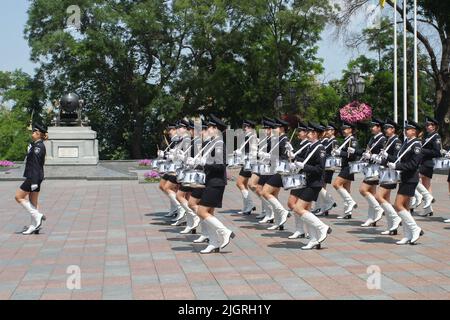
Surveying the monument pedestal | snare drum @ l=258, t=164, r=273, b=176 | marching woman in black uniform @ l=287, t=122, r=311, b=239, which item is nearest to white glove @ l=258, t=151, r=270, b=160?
snare drum @ l=258, t=164, r=273, b=176

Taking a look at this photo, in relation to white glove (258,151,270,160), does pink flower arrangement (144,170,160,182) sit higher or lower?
lower

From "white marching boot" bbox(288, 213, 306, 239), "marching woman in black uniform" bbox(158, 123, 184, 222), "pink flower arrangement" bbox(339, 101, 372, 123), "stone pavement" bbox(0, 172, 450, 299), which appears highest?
"pink flower arrangement" bbox(339, 101, 372, 123)

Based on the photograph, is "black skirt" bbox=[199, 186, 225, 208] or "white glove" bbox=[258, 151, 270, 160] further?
"white glove" bbox=[258, 151, 270, 160]

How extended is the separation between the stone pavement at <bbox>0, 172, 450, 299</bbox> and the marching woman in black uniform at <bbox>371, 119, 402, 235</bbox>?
396mm

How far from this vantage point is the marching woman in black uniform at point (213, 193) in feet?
32.8

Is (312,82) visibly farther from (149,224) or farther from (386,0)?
(149,224)

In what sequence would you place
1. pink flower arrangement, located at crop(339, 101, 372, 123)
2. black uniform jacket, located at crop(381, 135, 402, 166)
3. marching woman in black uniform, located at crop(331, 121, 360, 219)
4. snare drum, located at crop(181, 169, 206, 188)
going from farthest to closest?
pink flower arrangement, located at crop(339, 101, 372, 123) < marching woman in black uniform, located at crop(331, 121, 360, 219) < black uniform jacket, located at crop(381, 135, 402, 166) < snare drum, located at crop(181, 169, 206, 188)

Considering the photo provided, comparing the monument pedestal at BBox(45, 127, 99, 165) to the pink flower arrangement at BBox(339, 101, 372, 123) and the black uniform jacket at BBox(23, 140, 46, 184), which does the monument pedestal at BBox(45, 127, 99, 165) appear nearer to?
the pink flower arrangement at BBox(339, 101, 372, 123)

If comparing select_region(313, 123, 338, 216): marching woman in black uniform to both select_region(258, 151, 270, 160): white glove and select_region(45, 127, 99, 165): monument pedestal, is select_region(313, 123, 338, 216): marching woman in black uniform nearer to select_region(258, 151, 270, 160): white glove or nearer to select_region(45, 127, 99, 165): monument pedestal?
select_region(258, 151, 270, 160): white glove

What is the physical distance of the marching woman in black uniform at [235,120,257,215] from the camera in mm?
14031

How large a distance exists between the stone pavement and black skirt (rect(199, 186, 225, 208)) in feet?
2.56

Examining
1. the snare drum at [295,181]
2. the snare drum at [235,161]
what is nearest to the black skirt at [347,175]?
the snare drum at [235,161]

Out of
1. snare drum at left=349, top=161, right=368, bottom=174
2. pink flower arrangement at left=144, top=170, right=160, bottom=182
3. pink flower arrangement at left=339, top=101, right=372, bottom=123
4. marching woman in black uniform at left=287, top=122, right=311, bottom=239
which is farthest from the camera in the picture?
pink flower arrangement at left=339, top=101, right=372, bottom=123

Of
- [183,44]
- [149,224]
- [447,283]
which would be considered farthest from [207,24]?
[447,283]
